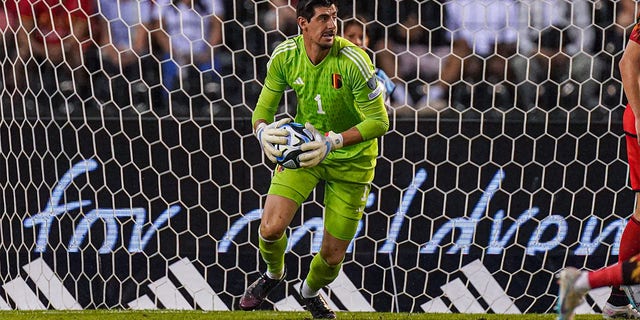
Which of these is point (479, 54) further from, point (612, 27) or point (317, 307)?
point (317, 307)

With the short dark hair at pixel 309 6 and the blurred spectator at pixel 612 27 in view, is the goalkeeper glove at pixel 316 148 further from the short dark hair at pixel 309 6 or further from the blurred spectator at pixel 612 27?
the blurred spectator at pixel 612 27

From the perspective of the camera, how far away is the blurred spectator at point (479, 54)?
562cm

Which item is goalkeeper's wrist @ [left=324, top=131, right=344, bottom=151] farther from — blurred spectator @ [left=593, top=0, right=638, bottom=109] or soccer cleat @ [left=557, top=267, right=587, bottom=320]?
blurred spectator @ [left=593, top=0, right=638, bottom=109]

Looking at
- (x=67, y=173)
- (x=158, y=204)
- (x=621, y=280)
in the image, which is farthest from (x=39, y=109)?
(x=621, y=280)

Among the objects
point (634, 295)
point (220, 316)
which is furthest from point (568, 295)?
point (220, 316)

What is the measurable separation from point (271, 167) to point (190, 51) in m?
0.83

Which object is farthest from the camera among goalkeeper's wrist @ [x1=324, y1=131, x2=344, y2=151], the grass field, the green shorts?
the grass field

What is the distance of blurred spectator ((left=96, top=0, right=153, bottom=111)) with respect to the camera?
571 cm

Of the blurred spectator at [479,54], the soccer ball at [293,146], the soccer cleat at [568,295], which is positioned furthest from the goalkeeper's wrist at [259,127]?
the soccer cleat at [568,295]

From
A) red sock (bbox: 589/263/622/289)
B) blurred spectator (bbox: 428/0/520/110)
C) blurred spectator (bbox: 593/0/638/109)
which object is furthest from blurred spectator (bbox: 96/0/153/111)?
red sock (bbox: 589/263/622/289)

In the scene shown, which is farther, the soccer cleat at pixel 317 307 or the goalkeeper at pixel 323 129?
the soccer cleat at pixel 317 307

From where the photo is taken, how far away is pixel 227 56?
571 centimetres

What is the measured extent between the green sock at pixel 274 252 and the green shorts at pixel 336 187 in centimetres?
23

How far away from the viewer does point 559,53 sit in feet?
18.5
